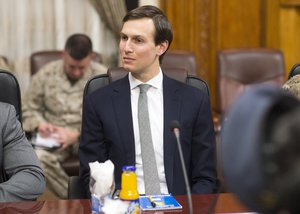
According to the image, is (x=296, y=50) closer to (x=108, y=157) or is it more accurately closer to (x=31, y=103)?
(x=31, y=103)

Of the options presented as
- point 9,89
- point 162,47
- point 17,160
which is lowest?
point 17,160

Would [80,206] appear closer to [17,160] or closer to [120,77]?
[17,160]

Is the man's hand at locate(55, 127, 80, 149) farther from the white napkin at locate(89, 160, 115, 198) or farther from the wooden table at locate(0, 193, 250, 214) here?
the white napkin at locate(89, 160, 115, 198)

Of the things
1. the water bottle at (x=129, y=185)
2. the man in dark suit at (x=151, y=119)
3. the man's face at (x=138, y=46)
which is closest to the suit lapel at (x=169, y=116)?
the man in dark suit at (x=151, y=119)

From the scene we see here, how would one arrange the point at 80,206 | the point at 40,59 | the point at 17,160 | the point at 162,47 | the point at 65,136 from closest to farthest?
1. the point at 80,206
2. the point at 17,160
3. the point at 162,47
4. the point at 65,136
5. the point at 40,59

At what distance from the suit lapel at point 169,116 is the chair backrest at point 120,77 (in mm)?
141

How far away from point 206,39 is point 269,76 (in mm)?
1455

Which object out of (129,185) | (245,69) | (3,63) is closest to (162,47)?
(129,185)

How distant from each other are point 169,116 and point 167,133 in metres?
0.08

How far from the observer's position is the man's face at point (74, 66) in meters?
3.88

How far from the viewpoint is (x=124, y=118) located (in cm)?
238

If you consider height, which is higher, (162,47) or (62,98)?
(162,47)

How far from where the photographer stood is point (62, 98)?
3.93 m

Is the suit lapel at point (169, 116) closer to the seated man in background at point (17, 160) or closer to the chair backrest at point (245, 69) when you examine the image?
the seated man in background at point (17, 160)
